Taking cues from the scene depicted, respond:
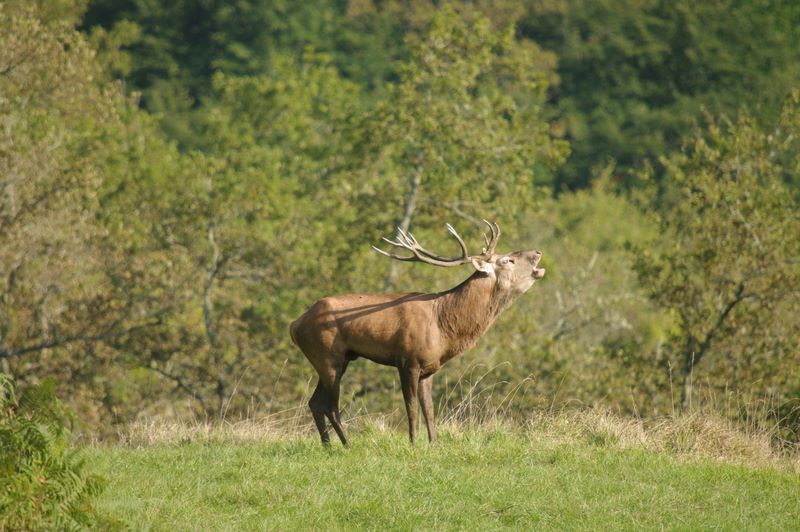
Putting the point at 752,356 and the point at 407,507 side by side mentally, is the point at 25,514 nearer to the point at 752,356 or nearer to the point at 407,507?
the point at 407,507

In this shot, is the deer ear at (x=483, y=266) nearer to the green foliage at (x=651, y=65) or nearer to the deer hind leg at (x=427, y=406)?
the deer hind leg at (x=427, y=406)

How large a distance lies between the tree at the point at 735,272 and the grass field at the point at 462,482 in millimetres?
7871

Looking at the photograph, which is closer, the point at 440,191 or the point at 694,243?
the point at 694,243

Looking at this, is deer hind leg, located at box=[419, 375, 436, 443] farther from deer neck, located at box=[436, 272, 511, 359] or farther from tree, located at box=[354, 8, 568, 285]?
tree, located at box=[354, 8, 568, 285]

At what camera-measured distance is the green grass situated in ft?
30.1

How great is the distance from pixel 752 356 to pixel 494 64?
816cm

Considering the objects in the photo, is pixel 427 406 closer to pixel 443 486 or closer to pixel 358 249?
pixel 443 486

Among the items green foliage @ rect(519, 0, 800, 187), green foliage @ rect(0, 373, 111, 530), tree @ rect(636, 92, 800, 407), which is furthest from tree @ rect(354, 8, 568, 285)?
green foliage @ rect(519, 0, 800, 187)

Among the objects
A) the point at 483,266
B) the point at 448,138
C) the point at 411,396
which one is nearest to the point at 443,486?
the point at 411,396

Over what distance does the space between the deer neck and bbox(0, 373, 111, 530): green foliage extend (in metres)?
4.33

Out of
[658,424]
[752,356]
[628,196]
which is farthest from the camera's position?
[628,196]

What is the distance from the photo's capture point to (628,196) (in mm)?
52000

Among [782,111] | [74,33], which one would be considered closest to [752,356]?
[782,111]

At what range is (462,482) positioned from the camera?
1001 centimetres
